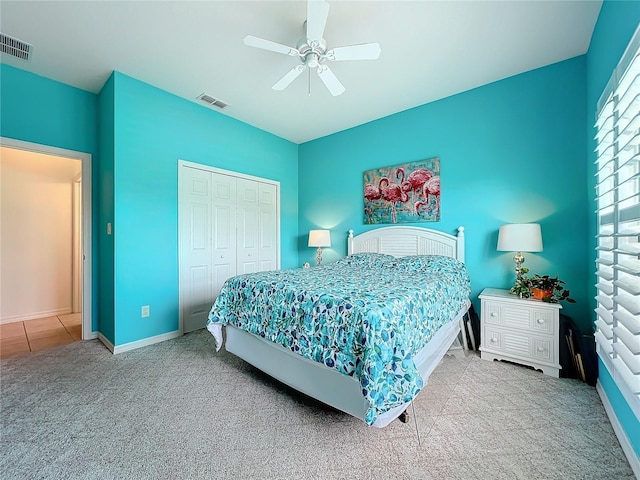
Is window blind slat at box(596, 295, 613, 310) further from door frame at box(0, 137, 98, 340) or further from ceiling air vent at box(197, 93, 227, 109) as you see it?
door frame at box(0, 137, 98, 340)

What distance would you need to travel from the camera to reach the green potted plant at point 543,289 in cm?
229

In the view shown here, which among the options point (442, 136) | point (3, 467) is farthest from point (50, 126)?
point (442, 136)

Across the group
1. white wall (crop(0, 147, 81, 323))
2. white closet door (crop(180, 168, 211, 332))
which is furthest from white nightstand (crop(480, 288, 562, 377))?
white wall (crop(0, 147, 81, 323))

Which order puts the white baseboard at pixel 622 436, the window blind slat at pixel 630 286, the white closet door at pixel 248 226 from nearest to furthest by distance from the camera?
1. the window blind slat at pixel 630 286
2. the white baseboard at pixel 622 436
3. the white closet door at pixel 248 226

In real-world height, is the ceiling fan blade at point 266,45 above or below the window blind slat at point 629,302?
above

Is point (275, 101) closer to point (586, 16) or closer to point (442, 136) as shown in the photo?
point (442, 136)

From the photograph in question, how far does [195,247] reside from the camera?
11.1 feet

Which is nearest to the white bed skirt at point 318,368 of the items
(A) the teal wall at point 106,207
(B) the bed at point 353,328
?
(B) the bed at point 353,328

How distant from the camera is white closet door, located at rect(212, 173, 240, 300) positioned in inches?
142

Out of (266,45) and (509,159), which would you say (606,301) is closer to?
(509,159)

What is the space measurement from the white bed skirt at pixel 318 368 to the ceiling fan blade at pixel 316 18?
220 centimetres

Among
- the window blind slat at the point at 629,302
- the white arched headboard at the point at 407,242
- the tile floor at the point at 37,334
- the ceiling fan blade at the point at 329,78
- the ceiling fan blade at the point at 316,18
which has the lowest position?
the tile floor at the point at 37,334

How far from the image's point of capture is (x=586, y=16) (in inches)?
78.2

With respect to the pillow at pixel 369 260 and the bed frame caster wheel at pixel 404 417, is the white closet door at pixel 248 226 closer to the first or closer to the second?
the pillow at pixel 369 260
